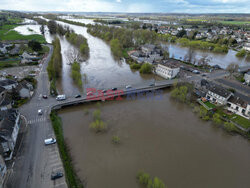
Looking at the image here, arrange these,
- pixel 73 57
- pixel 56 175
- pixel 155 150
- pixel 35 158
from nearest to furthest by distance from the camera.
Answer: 1. pixel 56 175
2. pixel 35 158
3. pixel 155 150
4. pixel 73 57

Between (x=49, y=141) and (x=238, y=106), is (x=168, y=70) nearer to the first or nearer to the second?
(x=238, y=106)

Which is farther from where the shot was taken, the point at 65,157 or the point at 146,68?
A: the point at 146,68

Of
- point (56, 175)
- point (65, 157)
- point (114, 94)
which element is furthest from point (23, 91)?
point (56, 175)

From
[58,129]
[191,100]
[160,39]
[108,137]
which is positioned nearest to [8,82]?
[58,129]

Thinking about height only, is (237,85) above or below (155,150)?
above

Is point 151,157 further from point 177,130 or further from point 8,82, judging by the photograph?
point 8,82

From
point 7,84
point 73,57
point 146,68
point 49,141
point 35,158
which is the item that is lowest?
point 35,158

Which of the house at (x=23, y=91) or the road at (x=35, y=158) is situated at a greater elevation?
the house at (x=23, y=91)

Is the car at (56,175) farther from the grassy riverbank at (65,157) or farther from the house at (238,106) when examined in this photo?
the house at (238,106)

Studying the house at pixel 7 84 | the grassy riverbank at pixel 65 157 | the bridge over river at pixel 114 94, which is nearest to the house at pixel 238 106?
the bridge over river at pixel 114 94
